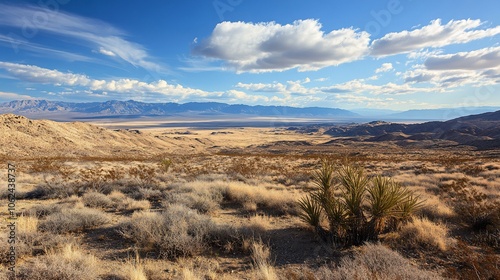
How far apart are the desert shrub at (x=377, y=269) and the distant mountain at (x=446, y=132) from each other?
223ft

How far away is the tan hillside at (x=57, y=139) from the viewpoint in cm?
3947

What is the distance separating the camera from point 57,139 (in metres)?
49.3

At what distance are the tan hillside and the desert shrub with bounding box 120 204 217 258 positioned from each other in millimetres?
38247

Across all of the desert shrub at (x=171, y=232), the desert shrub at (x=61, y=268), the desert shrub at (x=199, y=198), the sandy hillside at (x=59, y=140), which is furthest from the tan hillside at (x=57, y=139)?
the desert shrub at (x=61, y=268)

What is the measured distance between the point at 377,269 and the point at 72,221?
23.9 ft

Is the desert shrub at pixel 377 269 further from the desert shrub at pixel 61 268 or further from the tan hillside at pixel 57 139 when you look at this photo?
the tan hillside at pixel 57 139

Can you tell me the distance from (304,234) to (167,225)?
350cm

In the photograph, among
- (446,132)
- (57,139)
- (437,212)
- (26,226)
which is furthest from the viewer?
(446,132)

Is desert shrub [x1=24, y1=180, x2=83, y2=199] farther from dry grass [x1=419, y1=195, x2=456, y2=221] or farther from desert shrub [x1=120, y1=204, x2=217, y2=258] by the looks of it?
dry grass [x1=419, y1=195, x2=456, y2=221]

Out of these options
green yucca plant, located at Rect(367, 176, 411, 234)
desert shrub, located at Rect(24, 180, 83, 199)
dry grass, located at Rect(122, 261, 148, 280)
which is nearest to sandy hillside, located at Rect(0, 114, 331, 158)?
desert shrub, located at Rect(24, 180, 83, 199)

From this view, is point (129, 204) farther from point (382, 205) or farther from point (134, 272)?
point (382, 205)

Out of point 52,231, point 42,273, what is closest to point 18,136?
point 52,231

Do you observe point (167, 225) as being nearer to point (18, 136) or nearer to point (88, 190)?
point (88, 190)

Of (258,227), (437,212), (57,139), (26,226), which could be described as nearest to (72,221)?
(26,226)
